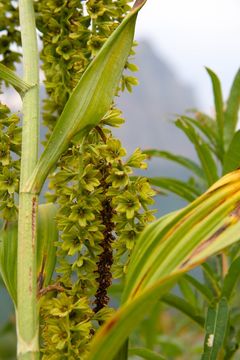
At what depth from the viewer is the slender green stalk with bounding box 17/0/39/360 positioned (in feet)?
2.85

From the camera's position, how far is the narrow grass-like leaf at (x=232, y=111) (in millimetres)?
1443

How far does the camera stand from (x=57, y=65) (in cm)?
106

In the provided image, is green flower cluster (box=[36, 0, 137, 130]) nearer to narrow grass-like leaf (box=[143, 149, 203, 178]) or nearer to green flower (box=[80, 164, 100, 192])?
green flower (box=[80, 164, 100, 192])

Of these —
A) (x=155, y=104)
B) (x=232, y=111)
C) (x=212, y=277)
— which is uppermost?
(x=155, y=104)

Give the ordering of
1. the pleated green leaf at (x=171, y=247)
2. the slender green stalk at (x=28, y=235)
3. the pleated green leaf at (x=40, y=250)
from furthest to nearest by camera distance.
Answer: the pleated green leaf at (x=40, y=250) < the slender green stalk at (x=28, y=235) < the pleated green leaf at (x=171, y=247)

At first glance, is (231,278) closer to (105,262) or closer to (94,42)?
(105,262)

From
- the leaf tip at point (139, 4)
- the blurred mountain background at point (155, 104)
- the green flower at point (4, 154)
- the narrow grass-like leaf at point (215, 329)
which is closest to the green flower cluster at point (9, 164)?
the green flower at point (4, 154)

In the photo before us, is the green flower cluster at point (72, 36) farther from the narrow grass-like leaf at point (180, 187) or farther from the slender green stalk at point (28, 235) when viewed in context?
the narrow grass-like leaf at point (180, 187)

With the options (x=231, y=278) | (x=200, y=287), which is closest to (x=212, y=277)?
(x=200, y=287)

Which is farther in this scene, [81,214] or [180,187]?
[180,187]

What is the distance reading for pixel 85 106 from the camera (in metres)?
0.91

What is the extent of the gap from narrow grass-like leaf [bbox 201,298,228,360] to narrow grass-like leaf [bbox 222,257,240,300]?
0.30ft

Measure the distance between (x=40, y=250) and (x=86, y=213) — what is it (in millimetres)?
156

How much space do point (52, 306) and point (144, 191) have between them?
20cm
